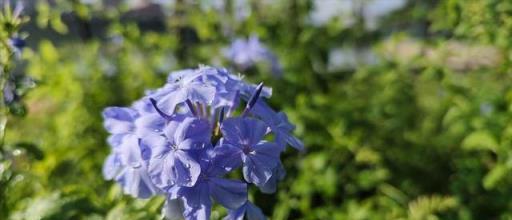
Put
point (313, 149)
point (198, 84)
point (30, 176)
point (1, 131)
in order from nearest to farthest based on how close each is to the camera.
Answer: point (198, 84)
point (1, 131)
point (30, 176)
point (313, 149)

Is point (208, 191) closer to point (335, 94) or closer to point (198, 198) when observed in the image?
point (198, 198)

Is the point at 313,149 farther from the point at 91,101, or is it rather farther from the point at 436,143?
the point at 91,101

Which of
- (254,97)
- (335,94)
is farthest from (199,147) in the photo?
(335,94)

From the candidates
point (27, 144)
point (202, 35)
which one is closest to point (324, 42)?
point (202, 35)

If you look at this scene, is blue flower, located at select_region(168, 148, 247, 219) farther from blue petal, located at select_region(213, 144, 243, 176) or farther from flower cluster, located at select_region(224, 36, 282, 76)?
flower cluster, located at select_region(224, 36, 282, 76)

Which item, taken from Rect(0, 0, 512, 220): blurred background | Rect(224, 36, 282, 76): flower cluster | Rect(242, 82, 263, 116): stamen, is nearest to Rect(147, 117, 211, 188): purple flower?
Rect(242, 82, 263, 116): stamen

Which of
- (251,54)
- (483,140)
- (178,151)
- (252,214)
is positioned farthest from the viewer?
(251,54)
